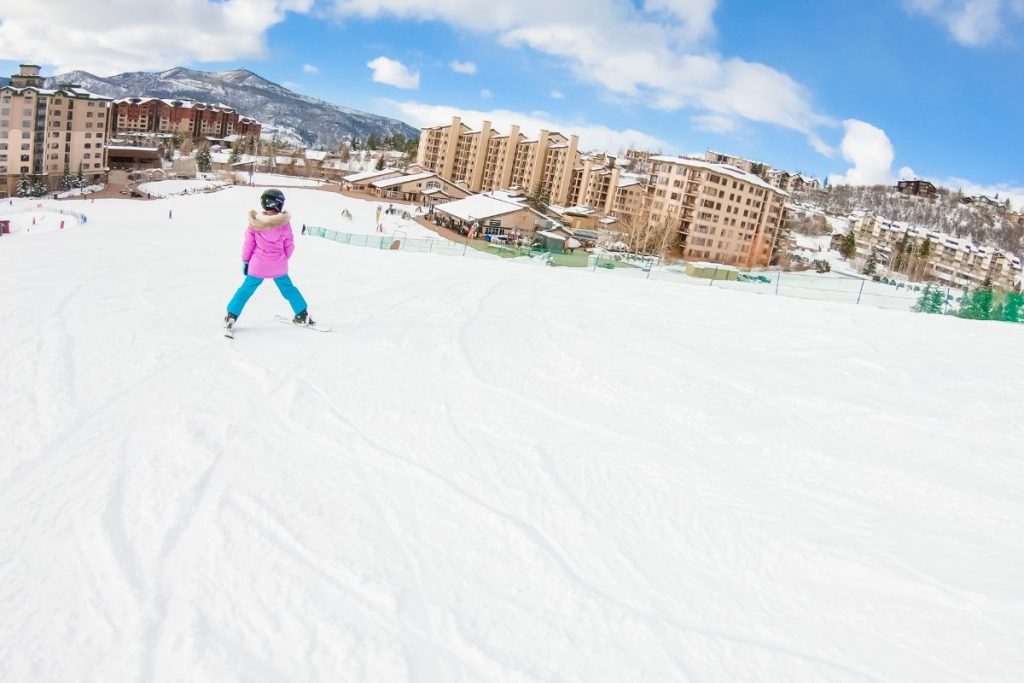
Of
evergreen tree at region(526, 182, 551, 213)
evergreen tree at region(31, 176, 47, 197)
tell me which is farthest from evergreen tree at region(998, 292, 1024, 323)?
evergreen tree at region(31, 176, 47, 197)

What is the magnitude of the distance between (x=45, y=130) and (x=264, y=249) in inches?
3369

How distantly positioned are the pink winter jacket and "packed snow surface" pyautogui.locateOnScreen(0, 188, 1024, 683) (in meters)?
0.65

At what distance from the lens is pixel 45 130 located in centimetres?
6888

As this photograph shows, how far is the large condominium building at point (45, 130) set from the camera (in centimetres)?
6631

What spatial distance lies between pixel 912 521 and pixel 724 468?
3.50ft

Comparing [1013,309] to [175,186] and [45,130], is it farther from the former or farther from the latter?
[45,130]

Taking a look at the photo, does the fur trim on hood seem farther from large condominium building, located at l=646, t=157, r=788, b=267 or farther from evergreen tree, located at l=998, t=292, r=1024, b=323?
large condominium building, located at l=646, t=157, r=788, b=267

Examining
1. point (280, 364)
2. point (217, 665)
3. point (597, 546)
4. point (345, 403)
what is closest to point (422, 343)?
point (280, 364)

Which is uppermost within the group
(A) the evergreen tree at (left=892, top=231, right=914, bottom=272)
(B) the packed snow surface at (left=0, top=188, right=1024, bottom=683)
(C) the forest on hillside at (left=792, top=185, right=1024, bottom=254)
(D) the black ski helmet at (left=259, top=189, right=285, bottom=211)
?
(C) the forest on hillside at (left=792, top=185, right=1024, bottom=254)

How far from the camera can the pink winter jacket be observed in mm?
5707

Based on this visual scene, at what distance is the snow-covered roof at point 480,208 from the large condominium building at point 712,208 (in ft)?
46.7

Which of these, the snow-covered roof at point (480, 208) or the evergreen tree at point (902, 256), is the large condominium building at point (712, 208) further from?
the evergreen tree at point (902, 256)

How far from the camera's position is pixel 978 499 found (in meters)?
3.83

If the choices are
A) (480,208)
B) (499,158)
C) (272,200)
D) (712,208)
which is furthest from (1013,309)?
(499,158)
